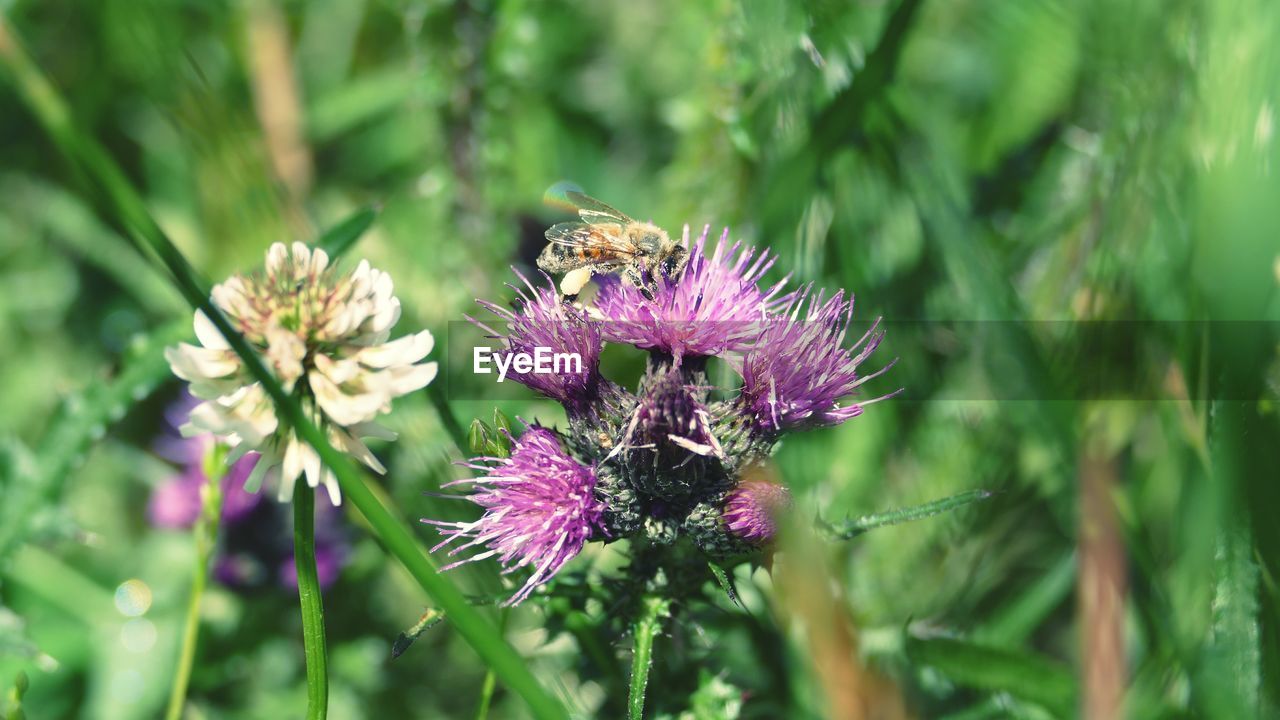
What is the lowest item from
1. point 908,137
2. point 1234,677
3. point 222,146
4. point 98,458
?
point 98,458

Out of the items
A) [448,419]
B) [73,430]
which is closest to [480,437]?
[448,419]

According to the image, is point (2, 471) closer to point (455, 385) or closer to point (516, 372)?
point (455, 385)

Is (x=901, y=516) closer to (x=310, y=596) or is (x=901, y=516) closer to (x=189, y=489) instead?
(x=310, y=596)

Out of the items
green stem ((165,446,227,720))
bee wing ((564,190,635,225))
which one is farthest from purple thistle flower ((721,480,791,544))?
green stem ((165,446,227,720))

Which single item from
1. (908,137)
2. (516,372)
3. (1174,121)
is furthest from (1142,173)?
(516,372)

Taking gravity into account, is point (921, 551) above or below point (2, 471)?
above

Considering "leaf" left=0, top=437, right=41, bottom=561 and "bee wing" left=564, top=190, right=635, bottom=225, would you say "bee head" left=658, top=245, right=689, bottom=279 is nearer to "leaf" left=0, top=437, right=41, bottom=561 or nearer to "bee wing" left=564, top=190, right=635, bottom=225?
"bee wing" left=564, top=190, right=635, bottom=225

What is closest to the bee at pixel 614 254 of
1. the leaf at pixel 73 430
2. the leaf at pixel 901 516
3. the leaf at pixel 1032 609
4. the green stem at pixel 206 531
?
the leaf at pixel 901 516
